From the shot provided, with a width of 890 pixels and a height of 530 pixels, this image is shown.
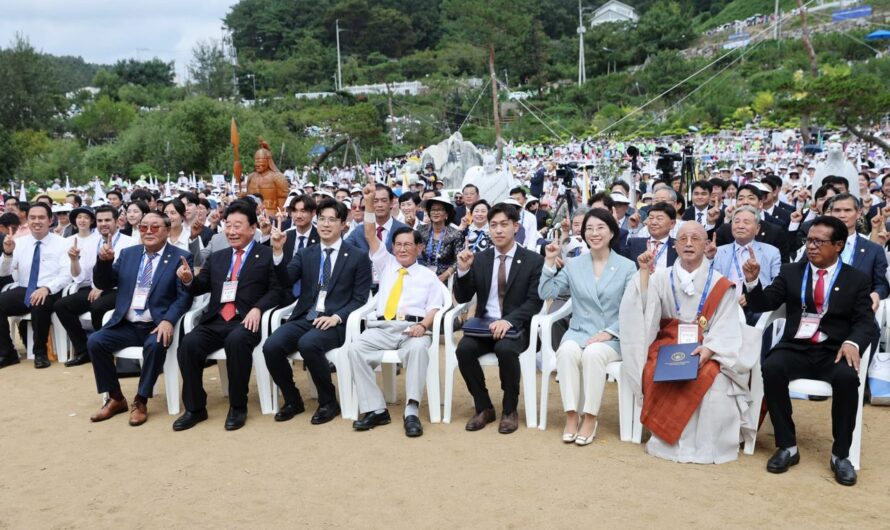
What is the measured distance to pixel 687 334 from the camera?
4496mm

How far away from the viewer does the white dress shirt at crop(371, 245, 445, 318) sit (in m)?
5.42

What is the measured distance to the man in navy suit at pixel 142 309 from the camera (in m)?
5.37

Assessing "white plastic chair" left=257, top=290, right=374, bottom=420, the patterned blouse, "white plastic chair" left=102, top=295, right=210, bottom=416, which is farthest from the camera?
the patterned blouse

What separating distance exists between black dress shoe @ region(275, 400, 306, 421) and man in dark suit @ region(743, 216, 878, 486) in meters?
3.03

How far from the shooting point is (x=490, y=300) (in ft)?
17.5

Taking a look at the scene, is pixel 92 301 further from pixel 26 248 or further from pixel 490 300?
pixel 490 300

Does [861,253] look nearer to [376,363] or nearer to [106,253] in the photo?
[376,363]

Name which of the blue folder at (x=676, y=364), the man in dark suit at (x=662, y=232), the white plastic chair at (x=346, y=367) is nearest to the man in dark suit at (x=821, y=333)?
the blue folder at (x=676, y=364)

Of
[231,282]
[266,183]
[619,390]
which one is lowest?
[619,390]

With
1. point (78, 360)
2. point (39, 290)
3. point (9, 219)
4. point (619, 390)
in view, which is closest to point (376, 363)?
point (619, 390)

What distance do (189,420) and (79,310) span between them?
232 cm

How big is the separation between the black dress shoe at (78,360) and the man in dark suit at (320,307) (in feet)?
8.50

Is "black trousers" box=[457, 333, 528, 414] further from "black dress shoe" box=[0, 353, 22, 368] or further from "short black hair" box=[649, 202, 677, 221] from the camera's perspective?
"black dress shoe" box=[0, 353, 22, 368]

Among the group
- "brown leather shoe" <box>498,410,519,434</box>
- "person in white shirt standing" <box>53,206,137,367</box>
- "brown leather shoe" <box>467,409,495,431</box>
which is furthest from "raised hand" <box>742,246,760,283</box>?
"person in white shirt standing" <box>53,206,137,367</box>
